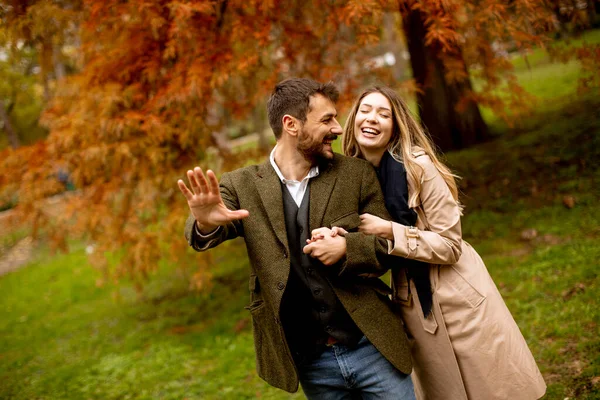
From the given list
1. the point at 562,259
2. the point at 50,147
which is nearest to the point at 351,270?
the point at 562,259

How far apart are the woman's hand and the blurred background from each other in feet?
6.74

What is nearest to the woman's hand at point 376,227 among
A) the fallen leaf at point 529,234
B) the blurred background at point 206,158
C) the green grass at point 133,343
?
the blurred background at point 206,158

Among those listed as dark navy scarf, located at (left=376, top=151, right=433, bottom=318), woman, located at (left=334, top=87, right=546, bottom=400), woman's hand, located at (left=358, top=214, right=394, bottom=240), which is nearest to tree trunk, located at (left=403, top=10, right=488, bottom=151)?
woman, located at (left=334, top=87, right=546, bottom=400)

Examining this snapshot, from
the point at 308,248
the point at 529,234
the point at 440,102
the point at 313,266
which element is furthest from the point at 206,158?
the point at 440,102

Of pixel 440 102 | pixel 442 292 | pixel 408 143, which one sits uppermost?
pixel 440 102

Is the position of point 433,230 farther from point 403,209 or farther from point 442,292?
point 442,292

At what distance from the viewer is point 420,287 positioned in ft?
7.84

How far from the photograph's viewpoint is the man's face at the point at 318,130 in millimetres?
2211

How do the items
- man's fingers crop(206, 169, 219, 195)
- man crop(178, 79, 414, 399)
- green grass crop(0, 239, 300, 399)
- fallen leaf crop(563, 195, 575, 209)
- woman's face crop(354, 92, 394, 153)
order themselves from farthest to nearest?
fallen leaf crop(563, 195, 575, 209) → green grass crop(0, 239, 300, 399) → woman's face crop(354, 92, 394, 153) → man crop(178, 79, 414, 399) → man's fingers crop(206, 169, 219, 195)

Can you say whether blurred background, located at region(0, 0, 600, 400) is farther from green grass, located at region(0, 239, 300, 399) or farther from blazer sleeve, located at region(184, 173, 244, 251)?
blazer sleeve, located at region(184, 173, 244, 251)

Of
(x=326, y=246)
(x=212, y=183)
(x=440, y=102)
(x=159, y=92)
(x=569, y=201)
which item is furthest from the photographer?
(x=440, y=102)

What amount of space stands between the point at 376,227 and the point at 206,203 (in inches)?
28.6

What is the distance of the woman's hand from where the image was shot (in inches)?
86.2

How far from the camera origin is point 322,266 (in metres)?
2.20
